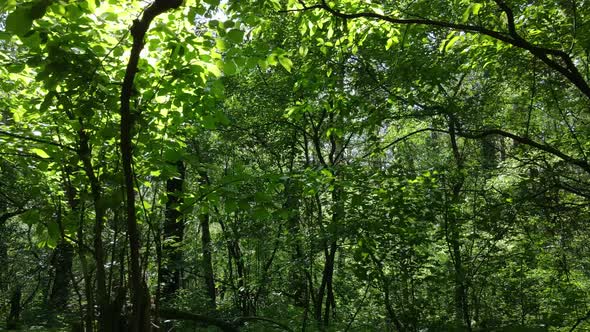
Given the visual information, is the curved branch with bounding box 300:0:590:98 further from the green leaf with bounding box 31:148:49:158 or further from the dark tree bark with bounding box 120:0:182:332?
the green leaf with bounding box 31:148:49:158

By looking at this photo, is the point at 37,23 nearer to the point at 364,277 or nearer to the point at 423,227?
the point at 364,277

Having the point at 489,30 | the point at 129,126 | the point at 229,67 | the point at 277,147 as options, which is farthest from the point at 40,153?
the point at 277,147

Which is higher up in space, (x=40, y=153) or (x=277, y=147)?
(x=277, y=147)

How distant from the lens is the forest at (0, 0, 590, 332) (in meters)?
2.22

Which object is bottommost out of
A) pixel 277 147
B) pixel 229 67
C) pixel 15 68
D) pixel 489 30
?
pixel 15 68

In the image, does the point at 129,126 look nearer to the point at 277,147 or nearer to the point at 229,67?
the point at 229,67

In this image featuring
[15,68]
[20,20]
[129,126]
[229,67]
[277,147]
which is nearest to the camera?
[20,20]

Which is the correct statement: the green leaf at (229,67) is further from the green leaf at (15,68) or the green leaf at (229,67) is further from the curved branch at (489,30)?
the green leaf at (15,68)

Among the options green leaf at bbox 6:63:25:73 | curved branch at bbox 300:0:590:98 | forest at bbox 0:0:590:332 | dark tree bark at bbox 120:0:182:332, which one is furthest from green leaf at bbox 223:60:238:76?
green leaf at bbox 6:63:25:73

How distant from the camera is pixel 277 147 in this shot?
966cm

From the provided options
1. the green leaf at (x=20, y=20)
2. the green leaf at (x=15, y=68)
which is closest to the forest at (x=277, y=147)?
the green leaf at (x=20, y=20)

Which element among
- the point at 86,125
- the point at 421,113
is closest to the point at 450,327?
the point at 421,113

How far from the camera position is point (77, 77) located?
6.31 feet

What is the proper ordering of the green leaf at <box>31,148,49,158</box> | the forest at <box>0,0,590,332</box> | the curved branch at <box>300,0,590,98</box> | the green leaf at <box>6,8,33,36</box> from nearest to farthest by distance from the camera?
the green leaf at <box>6,8,33,36</box> < the forest at <box>0,0,590,332</box> < the green leaf at <box>31,148,49,158</box> < the curved branch at <box>300,0,590,98</box>
